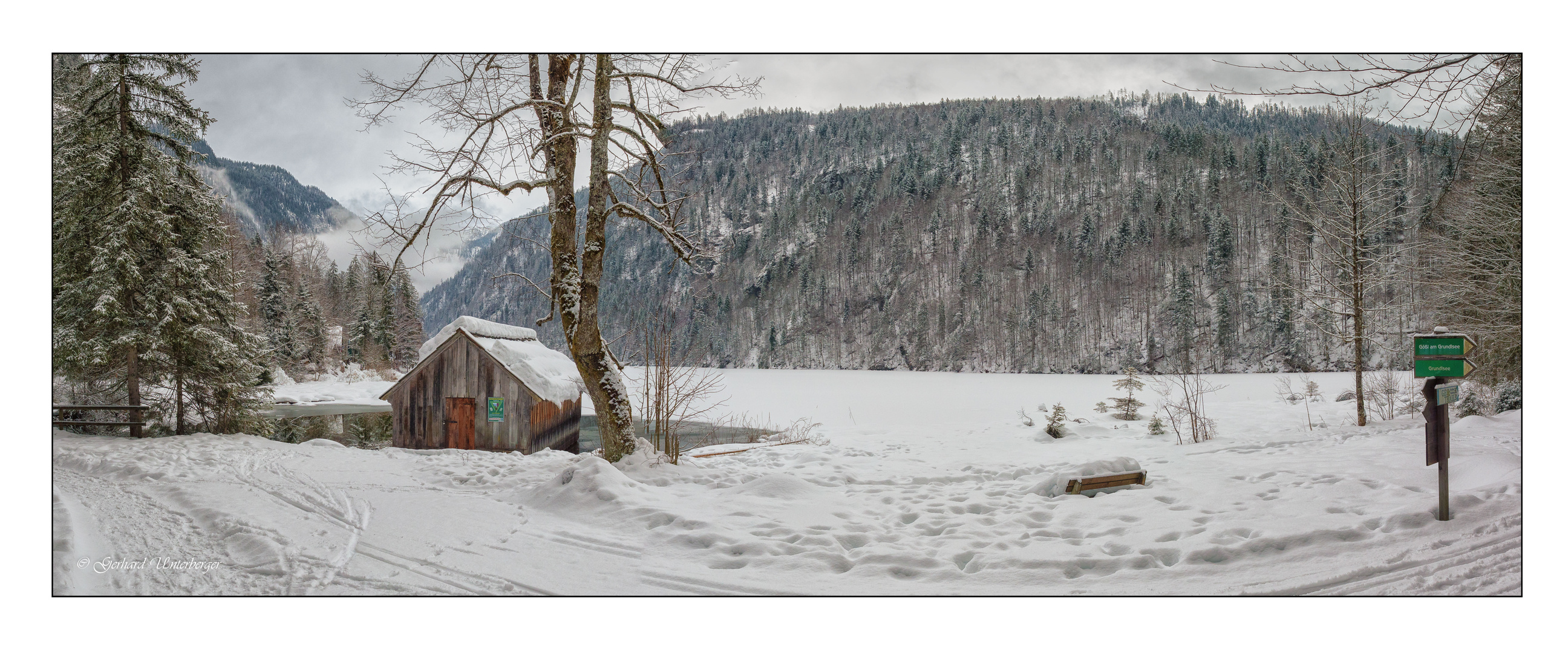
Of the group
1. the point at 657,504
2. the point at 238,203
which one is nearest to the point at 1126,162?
the point at 657,504

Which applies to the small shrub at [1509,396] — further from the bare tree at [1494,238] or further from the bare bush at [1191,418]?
the bare bush at [1191,418]

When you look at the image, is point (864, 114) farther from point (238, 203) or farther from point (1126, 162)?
point (1126, 162)

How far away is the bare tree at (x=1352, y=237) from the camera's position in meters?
4.64

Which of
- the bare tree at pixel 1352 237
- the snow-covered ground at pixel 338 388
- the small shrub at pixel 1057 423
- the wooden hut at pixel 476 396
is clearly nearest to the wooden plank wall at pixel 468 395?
the wooden hut at pixel 476 396

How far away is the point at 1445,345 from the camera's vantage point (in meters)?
2.88

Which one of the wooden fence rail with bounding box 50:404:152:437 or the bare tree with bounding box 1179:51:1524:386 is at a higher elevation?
the bare tree with bounding box 1179:51:1524:386

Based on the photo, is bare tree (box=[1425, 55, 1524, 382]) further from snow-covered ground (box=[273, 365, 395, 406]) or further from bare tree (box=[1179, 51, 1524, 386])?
snow-covered ground (box=[273, 365, 395, 406])

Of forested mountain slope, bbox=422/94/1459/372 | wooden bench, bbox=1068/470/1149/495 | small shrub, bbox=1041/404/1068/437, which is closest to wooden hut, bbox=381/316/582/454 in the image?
forested mountain slope, bbox=422/94/1459/372

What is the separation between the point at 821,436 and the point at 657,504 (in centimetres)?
523

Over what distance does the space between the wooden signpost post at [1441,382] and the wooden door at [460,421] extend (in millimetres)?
8274

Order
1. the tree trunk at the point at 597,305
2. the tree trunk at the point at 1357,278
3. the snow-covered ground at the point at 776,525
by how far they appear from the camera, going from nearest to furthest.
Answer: the snow-covered ground at the point at 776,525 → the tree trunk at the point at 597,305 → the tree trunk at the point at 1357,278

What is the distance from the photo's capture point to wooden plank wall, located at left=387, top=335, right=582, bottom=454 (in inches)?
267

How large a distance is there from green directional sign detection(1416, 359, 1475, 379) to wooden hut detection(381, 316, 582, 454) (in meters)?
7.22

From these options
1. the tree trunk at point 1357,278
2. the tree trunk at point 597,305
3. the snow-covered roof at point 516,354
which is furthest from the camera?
the snow-covered roof at point 516,354
